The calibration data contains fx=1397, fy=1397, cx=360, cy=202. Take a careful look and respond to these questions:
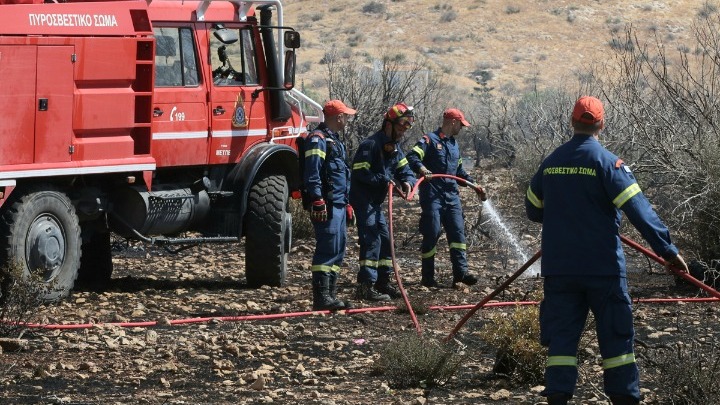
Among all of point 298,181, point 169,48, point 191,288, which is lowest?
point 191,288

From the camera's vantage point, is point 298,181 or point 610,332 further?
point 298,181

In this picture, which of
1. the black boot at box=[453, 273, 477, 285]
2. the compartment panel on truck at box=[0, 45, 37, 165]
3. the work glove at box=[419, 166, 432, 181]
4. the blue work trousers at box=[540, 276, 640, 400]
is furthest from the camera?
the black boot at box=[453, 273, 477, 285]

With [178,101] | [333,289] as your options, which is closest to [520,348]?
[333,289]

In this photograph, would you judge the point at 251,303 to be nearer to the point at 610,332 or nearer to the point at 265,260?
the point at 265,260

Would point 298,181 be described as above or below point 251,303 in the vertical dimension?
above

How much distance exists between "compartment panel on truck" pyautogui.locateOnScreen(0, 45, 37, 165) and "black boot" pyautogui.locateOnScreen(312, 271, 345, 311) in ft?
8.65

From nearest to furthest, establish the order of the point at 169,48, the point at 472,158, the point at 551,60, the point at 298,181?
the point at 169,48 < the point at 298,181 < the point at 472,158 < the point at 551,60

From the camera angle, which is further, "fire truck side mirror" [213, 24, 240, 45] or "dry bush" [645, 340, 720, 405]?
"fire truck side mirror" [213, 24, 240, 45]

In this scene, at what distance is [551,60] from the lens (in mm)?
59312

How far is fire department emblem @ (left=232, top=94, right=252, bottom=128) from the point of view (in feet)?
45.1

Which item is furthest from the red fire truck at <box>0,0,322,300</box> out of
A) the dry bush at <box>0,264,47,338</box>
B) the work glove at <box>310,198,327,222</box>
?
the work glove at <box>310,198,327,222</box>

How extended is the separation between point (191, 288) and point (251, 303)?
156cm

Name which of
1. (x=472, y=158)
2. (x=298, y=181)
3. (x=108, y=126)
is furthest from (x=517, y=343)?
(x=472, y=158)

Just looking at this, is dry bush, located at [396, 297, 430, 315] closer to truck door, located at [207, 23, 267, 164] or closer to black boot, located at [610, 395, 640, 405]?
truck door, located at [207, 23, 267, 164]
